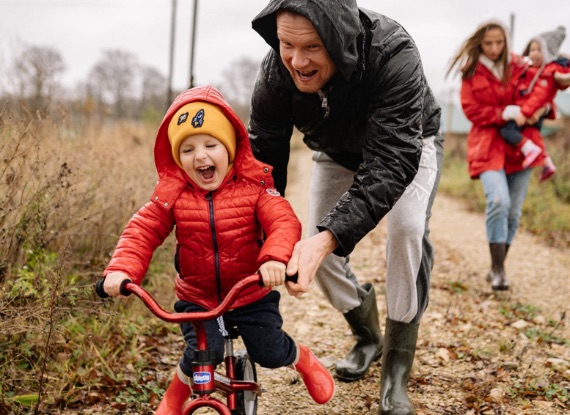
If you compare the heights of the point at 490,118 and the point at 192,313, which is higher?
the point at 490,118

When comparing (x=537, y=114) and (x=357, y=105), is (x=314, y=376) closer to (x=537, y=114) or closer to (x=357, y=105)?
(x=357, y=105)

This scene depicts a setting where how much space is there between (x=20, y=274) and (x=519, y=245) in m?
6.77

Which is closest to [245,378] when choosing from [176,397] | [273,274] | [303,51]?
[176,397]

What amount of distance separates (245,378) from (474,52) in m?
3.99

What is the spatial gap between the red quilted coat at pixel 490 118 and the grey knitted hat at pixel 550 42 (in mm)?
380

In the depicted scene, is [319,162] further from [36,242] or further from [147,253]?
[36,242]

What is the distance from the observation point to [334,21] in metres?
2.42

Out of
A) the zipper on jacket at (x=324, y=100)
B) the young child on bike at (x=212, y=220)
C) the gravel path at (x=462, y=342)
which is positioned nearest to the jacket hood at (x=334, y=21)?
the zipper on jacket at (x=324, y=100)

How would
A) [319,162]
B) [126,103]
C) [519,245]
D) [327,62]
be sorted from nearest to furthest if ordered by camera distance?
[327,62], [319,162], [519,245], [126,103]

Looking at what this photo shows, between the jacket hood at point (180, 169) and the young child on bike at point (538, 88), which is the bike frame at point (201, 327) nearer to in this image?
the jacket hood at point (180, 169)

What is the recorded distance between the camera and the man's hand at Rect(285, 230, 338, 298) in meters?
2.33

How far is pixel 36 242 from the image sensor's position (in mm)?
3883

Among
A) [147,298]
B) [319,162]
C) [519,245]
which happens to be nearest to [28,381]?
[147,298]

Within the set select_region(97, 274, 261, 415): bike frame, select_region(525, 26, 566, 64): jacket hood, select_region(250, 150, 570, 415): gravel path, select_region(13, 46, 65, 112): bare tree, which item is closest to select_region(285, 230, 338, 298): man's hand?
select_region(97, 274, 261, 415): bike frame
